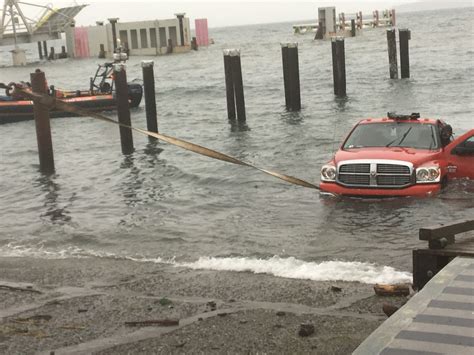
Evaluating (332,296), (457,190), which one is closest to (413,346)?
(332,296)

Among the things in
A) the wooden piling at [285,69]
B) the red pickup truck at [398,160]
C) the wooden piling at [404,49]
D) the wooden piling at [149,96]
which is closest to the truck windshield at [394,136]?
the red pickup truck at [398,160]

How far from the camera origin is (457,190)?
13.8 m

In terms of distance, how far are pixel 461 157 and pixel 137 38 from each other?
3409 inches

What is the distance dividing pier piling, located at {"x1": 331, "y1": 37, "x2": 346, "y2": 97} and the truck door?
66.0 feet

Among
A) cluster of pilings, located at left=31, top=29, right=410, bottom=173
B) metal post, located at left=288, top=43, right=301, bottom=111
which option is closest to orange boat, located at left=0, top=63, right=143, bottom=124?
cluster of pilings, located at left=31, top=29, right=410, bottom=173

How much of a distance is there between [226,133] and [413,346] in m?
23.5

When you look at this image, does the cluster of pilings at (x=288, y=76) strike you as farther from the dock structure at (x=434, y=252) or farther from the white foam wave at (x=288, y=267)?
the dock structure at (x=434, y=252)

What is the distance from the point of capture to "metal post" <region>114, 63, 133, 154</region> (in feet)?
71.5

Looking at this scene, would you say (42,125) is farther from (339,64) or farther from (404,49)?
(404,49)

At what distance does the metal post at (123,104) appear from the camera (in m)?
21.8

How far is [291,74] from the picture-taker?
99.8ft

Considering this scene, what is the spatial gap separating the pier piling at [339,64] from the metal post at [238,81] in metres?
6.54

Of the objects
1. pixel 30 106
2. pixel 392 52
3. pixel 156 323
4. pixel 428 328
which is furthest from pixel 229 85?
pixel 428 328

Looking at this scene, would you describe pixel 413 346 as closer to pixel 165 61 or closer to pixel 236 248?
pixel 236 248
